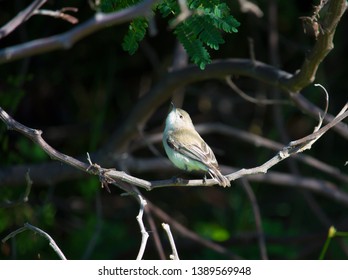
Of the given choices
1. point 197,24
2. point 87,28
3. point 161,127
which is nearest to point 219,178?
point 197,24

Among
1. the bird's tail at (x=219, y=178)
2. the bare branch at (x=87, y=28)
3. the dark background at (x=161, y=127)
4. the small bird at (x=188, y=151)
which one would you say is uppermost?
the dark background at (x=161, y=127)

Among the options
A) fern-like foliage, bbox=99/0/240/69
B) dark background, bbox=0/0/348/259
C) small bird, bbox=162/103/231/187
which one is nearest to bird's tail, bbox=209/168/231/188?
small bird, bbox=162/103/231/187

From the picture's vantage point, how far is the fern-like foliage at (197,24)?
11.6 ft

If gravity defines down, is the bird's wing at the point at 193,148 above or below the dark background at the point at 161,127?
below

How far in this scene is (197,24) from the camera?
3682mm

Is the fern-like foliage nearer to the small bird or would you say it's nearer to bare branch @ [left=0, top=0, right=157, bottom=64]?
the small bird

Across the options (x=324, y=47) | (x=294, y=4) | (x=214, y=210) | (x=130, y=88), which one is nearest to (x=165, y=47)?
(x=130, y=88)

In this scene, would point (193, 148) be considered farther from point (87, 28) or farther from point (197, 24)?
point (87, 28)

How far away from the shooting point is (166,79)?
17.5ft

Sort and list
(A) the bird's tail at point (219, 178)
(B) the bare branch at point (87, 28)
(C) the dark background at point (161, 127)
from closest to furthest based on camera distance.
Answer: (B) the bare branch at point (87, 28)
(A) the bird's tail at point (219, 178)
(C) the dark background at point (161, 127)

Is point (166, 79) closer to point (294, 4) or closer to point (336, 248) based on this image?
point (294, 4)

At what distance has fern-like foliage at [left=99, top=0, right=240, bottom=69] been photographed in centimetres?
355

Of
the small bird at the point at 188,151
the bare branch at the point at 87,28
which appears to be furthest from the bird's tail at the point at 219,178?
the bare branch at the point at 87,28

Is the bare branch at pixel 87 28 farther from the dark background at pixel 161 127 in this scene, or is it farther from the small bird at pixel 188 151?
the dark background at pixel 161 127
